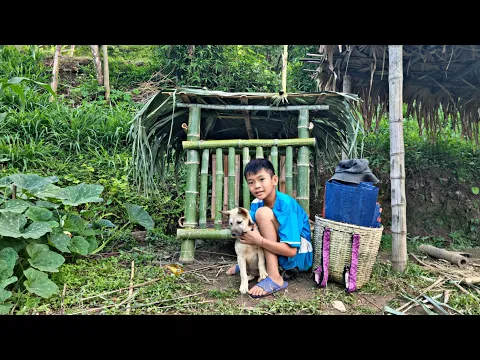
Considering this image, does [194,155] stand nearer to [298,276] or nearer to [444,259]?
[298,276]

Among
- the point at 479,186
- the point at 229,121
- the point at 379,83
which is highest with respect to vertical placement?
the point at 379,83

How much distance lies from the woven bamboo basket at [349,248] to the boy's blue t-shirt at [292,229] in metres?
0.21

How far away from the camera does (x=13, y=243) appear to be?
10.6 ft

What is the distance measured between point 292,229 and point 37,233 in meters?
2.09

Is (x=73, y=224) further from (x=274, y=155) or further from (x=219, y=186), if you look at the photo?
(x=274, y=155)

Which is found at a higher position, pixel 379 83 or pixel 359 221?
pixel 379 83

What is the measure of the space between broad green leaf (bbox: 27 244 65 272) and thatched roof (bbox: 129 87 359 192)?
1.08 meters

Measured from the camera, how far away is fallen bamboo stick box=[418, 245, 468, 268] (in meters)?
4.09

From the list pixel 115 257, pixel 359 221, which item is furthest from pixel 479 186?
pixel 115 257

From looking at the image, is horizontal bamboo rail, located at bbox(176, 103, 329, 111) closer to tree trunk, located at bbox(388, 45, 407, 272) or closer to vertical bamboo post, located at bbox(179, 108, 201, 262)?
vertical bamboo post, located at bbox(179, 108, 201, 262)

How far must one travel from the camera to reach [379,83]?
5801 mm

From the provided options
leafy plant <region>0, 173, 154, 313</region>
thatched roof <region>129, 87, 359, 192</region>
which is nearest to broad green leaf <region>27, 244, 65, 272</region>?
leafy plant <region>0, 173, 154, 313</region>

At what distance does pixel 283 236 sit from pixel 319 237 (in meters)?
0.41
